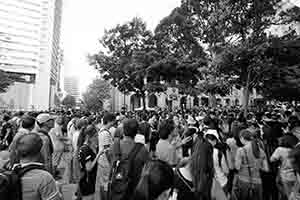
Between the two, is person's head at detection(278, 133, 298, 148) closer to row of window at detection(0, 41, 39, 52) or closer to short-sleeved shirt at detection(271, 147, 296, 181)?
short-sleeved shirt at detection(271, 147, 296, 181)

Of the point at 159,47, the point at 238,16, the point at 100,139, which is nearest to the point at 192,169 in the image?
the point at 100,139

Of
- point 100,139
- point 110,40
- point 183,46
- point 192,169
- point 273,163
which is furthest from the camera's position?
point 110,40

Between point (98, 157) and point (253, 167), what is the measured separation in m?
2.45

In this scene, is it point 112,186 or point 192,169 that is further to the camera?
point 112,186

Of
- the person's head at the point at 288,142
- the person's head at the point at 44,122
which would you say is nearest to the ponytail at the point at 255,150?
the person's head at the point at 288,142

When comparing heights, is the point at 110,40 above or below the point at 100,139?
above

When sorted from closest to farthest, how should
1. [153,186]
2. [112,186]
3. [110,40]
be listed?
[153,186], [112,186], [110,40]

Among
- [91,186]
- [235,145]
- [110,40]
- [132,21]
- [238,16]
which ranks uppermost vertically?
[132,21]

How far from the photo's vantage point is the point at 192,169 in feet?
8.39

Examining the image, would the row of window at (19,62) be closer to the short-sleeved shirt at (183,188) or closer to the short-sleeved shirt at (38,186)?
the short-sleeved shirt at (38,186)

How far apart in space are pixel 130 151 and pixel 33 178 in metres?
1.23

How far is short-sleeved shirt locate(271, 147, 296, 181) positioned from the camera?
3.53 meters

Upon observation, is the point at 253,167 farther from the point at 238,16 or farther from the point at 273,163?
the point at 238,16

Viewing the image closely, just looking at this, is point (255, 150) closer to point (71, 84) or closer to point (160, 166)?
point (160, 166)
